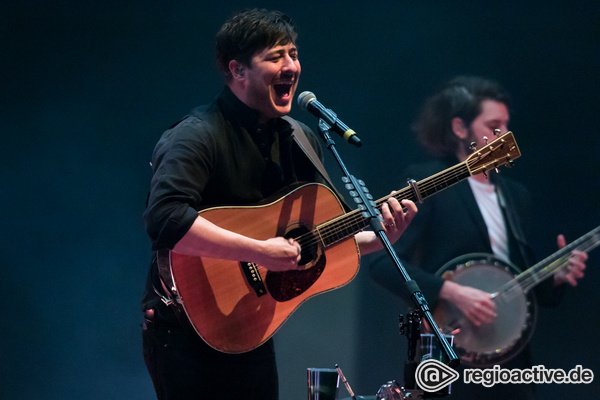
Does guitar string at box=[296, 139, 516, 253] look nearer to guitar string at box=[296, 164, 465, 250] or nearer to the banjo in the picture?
guitar string at box=[296, 164, 465, 250]

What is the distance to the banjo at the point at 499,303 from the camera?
14.1 feet

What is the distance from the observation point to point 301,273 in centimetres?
285

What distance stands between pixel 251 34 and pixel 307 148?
452 millimetres

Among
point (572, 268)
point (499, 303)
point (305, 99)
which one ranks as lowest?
point (499, 303)

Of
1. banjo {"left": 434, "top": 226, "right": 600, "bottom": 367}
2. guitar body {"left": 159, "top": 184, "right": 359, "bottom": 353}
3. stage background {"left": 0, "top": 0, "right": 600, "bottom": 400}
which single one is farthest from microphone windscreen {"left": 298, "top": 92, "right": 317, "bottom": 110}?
banjo {"left": 434, "top": 226, "right": 600, "bottom": 367}

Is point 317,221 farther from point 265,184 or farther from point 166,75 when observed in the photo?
point 166,75

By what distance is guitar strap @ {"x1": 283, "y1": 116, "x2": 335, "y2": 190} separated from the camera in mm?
2902

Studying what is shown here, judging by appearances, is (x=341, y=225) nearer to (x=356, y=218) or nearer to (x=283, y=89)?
(x=356, y=218)

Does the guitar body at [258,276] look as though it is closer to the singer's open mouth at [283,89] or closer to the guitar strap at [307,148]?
the guitar strap at [307,148]

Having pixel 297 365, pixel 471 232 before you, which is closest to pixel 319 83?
pixel 471 232

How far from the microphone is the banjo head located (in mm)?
1866

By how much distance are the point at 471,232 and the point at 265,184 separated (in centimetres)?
181

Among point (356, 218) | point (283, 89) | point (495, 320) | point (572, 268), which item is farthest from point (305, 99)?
point (572, 268)

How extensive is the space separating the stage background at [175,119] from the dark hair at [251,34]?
4.55ft
